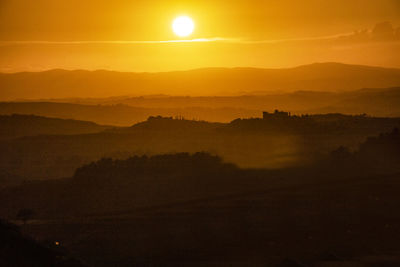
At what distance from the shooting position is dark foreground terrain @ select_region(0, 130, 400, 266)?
24827mm

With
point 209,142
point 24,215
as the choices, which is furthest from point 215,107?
point 24,215

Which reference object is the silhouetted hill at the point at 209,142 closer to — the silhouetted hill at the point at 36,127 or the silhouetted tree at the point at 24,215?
the silhouetted hill at the point at 36,127

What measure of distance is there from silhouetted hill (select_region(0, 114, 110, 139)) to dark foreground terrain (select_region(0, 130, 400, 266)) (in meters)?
30.9

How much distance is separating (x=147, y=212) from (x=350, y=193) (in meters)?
8.05

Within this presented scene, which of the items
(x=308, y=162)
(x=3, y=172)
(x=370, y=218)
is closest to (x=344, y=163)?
(x=308, y=162)

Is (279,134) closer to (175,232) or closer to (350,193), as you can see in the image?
(350,193)

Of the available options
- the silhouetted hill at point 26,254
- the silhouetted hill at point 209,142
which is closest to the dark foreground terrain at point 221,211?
the silhouetted hill at point 26,254

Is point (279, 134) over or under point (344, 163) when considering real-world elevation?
over

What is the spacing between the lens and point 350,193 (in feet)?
106

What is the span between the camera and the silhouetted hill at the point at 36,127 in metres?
71.4

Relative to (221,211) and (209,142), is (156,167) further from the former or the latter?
(209,142)

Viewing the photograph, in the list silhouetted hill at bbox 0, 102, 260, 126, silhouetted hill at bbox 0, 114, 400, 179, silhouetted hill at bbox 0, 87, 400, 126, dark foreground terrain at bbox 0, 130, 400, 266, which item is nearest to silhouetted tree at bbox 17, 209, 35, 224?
dark foreground terrain at bbox 0, 130, 400, 266

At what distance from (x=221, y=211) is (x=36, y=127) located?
46247 mm

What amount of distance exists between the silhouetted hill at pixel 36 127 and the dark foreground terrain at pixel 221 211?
1217 inches
